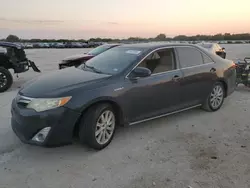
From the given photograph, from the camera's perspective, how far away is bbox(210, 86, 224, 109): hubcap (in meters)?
5.76

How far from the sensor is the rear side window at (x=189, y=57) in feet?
16.7

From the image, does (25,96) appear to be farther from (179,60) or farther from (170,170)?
(179,60)

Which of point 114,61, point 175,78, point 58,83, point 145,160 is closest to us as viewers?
point 145,160

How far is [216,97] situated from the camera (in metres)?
5.85

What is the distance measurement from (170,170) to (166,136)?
116cm

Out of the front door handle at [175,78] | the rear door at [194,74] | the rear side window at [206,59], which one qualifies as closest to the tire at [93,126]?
the front door handle at [175,78]

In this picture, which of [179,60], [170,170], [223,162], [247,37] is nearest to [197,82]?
[179,60]

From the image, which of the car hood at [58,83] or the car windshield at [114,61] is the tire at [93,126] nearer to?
the car hood at [58,83]

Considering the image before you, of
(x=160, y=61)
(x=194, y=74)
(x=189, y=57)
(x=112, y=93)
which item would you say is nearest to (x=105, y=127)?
(x=112, y=93)

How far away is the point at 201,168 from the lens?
11.4 ft

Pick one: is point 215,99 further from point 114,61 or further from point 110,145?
point 110,145

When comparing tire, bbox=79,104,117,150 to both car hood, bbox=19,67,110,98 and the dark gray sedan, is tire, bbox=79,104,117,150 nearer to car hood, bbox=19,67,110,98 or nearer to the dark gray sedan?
the dark gray sedan

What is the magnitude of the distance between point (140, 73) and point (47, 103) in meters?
1.52

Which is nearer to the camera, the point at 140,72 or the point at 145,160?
the point at 145,160
